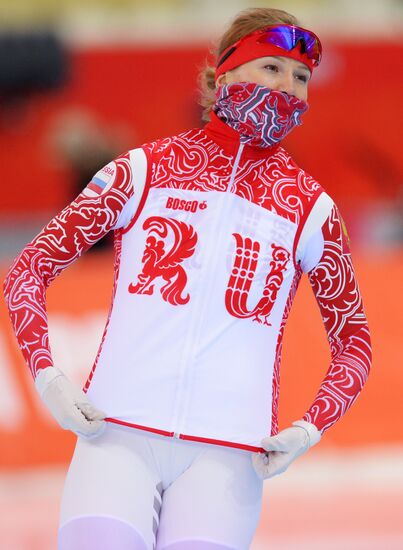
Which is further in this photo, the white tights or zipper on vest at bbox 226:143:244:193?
zipper on vest at bbox 226:143:244:193

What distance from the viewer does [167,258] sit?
10.3 feet

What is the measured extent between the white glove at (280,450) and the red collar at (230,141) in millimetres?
769

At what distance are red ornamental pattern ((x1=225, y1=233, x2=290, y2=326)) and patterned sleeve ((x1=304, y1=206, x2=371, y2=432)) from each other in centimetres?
13

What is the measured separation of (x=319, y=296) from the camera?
329 cm

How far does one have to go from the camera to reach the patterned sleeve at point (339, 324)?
3.19 m

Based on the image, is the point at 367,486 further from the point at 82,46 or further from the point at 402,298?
the point at 82,46

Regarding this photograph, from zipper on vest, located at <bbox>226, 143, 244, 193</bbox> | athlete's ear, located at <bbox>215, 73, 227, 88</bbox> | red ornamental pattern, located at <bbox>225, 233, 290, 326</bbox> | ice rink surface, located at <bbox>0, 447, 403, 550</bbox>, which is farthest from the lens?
ice rink surface, located at <bbox>0, 447, 403, 550</bbox>

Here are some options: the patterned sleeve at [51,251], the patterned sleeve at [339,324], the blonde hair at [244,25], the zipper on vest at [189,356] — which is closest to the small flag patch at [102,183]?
the patterned sleeve at [51,251]

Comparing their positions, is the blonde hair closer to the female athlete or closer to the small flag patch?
the female athlete

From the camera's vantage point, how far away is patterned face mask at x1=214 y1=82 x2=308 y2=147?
3.21 meters

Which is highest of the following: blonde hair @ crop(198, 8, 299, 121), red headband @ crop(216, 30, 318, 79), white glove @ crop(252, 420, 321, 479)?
blonde hair @ crop(198, 8, 299, 121)

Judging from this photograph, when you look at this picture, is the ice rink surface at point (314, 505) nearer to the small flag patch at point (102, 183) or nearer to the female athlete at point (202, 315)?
the female athlete at point (202, 315)

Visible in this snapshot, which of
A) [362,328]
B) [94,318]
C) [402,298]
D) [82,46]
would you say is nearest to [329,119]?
[82,46]

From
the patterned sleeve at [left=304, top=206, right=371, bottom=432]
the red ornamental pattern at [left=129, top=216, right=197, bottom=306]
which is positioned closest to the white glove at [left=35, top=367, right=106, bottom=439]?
the red ornamental pattern at [left=129, top=216, right=197, bottom=306]
